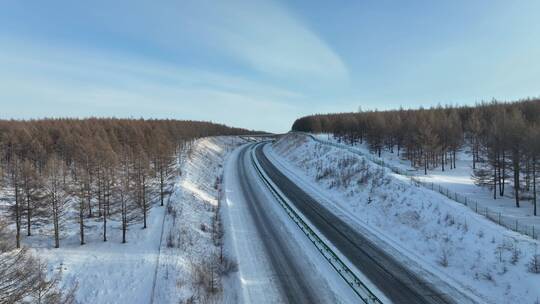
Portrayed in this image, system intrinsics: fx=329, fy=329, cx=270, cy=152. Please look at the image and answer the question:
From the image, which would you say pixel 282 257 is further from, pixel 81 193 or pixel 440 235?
pixel 81 193

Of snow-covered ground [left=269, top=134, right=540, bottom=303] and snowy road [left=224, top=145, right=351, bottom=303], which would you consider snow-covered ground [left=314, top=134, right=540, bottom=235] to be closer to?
snow-covered ground [left=269, top=134, right=540, bottom=303]

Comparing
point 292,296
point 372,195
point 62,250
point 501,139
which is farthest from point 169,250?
point 501,139

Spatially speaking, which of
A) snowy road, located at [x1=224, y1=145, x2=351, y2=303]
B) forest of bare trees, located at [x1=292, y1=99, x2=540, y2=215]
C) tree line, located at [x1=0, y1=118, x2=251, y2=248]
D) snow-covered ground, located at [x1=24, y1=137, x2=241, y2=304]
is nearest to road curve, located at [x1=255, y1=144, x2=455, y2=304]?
snowy road, located at [x1=224, y1=145, x2=351, y2=303]

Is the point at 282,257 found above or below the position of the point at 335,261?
below

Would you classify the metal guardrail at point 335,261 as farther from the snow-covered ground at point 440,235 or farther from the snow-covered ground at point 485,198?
the snow-covered ground at point 485,198

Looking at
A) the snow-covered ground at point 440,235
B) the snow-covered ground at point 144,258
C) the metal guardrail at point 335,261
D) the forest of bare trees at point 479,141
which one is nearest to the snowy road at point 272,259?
the metal guardrail at point 335,261

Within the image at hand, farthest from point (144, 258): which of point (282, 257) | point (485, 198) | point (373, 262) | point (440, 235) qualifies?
point (485, 198)
